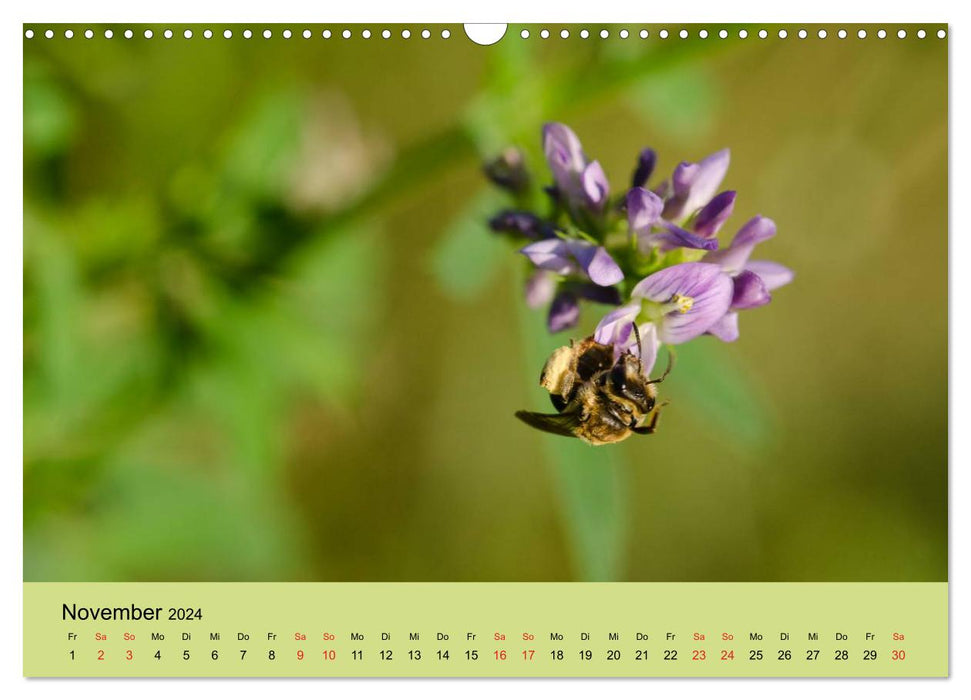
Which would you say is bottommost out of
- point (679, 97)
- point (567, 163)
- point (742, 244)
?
point (742, 244)

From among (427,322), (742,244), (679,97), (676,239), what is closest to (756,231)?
(742,244)

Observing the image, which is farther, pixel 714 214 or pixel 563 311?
pixel 563 311

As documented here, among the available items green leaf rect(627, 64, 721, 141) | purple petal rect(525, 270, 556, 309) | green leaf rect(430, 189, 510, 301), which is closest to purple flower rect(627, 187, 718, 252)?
purple petal rect(525, 270, 556, 309)

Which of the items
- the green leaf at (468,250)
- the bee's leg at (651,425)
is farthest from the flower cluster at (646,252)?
the green leaf at (468,250)

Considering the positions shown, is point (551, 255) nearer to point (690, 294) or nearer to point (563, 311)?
point (563, 311)

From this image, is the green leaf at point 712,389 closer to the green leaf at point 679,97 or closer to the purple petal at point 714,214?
the purple petal at point 714,214

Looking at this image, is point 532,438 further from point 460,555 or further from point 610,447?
point 610,447

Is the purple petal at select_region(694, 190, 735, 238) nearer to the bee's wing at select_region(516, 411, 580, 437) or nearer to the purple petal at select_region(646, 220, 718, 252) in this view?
the purple petal at select_region(646, 220, 718, 252)
